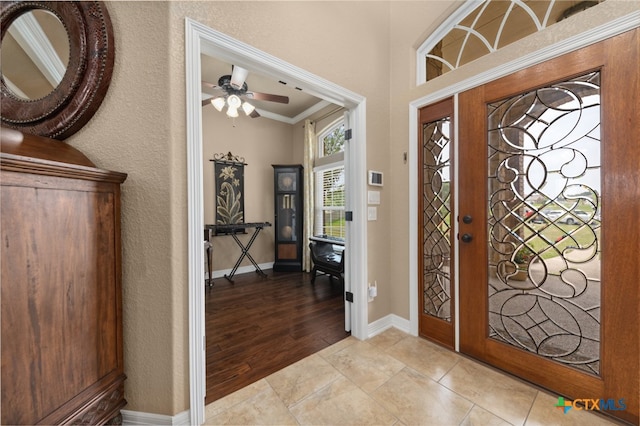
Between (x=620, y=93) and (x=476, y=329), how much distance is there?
5.51 ft

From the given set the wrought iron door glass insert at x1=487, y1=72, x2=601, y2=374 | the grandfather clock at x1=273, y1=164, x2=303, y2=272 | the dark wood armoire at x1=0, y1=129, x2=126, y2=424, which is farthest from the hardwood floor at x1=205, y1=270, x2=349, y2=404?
the wrought iron door glass insert at x1=487, y1=72, x2=601, y2=374

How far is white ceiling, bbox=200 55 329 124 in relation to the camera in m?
3.23

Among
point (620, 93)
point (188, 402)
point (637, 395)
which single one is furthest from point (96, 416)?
point (620, 93)

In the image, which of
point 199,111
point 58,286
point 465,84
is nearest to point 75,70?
→ point 199,111

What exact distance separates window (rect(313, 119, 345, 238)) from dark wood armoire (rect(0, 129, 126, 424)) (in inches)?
136

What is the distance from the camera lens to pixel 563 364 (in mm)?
1457

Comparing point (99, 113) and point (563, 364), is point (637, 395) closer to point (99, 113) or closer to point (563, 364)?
point (563, 364)

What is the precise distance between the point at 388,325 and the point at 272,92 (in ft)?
12.4

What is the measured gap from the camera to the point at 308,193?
4.54 m

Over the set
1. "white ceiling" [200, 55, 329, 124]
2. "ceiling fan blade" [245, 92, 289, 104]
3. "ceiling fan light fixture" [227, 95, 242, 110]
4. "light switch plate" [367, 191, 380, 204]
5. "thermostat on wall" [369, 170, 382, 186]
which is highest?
"white ceiling" [200, 55, 329, 124]

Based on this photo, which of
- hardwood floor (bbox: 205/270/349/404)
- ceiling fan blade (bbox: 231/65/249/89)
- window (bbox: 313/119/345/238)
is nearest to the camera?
hardwood floor (bbox: 205/270/349/404)

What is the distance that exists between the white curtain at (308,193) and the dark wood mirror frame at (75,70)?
3.44 metres

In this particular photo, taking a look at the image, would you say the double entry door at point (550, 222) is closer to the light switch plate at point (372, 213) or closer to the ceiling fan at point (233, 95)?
the light switch plate at point (372, 213)

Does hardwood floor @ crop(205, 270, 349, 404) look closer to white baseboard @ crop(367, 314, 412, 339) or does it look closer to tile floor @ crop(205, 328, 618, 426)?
tile floor @ crop(205, 328, 618, 426)
